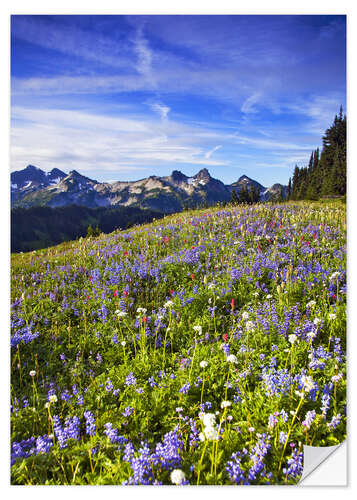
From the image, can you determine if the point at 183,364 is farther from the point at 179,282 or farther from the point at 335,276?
the point at 335,276

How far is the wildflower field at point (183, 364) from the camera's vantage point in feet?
8.34

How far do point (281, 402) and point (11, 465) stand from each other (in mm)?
2652

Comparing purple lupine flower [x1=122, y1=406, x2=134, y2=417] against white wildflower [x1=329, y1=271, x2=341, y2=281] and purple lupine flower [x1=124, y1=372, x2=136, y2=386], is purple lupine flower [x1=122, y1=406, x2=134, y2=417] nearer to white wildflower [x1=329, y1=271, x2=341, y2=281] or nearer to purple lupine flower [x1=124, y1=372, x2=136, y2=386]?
purple lupine flower [x1=124, y1=372, x2=136, y2=386]

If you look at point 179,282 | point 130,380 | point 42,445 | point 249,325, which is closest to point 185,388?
point 130,380

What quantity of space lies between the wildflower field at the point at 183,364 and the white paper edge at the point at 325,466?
13cm

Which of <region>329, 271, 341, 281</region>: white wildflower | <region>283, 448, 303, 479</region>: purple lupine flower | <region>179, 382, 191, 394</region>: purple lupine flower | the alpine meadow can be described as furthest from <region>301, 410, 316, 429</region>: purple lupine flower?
<region>329, 271, 341, 281</region>: white wildflower

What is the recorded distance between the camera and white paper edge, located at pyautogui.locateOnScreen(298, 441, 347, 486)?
8.84 ft

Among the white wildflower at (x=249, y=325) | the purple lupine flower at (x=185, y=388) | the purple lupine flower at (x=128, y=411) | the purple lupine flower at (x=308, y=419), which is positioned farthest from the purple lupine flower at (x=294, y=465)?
the purple lupine flower at (x=128, y=411)

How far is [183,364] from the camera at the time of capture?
3357mm

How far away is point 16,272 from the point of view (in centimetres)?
575

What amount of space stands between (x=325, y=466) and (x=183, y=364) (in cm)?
171

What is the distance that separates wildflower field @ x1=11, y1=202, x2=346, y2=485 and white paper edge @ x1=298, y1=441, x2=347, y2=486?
134 mm
